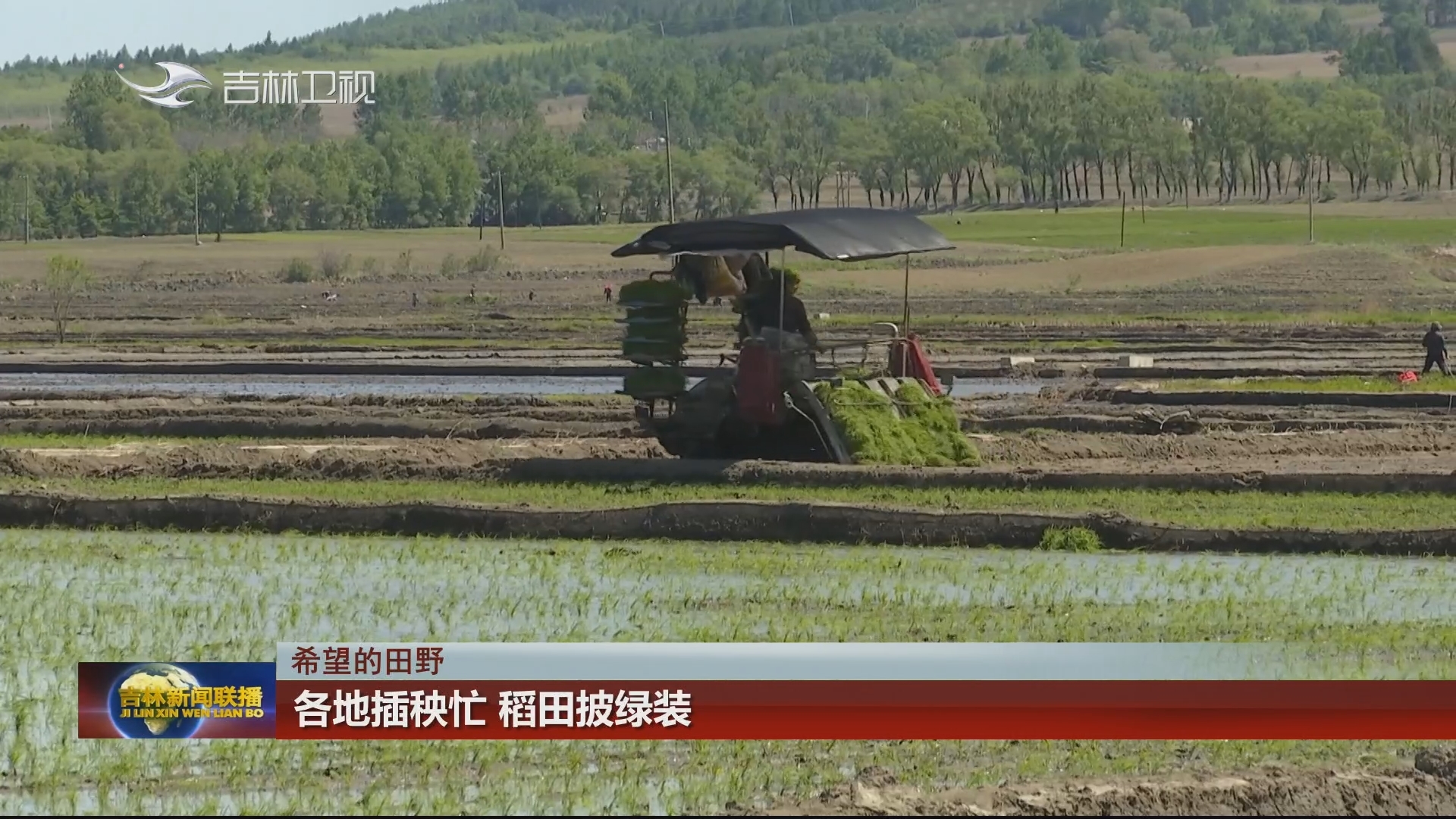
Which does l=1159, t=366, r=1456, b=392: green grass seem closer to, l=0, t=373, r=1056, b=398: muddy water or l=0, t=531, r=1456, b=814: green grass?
l=0, t=373, r=1056, b=398: muddy water

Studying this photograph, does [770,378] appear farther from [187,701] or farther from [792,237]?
[187,701]

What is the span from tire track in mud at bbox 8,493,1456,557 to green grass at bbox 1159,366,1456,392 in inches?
510

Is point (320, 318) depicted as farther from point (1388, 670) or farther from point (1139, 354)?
point (1388, 670)

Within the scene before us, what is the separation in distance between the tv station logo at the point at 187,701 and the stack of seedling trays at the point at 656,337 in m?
10.1

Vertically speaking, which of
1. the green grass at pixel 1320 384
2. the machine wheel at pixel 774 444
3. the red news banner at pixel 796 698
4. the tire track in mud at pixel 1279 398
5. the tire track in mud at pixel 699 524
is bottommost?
the green grass at pixel 1320 384

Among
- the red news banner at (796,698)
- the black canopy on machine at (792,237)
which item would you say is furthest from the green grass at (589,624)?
the black canopy on machine at (792,237)

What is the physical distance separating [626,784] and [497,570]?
630cm

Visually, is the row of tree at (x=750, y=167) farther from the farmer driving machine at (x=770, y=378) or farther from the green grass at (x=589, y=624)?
the green grass at (x=589, y=624)

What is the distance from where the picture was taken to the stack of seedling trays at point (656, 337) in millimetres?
18797

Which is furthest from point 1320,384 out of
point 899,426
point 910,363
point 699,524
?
point 699,524

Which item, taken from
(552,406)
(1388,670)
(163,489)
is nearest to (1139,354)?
(552,406)

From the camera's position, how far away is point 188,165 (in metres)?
130

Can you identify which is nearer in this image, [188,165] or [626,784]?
[626,784]

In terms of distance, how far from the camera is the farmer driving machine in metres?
18.4
